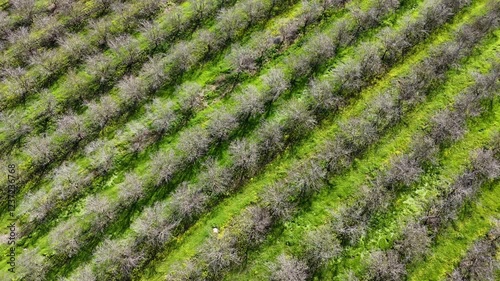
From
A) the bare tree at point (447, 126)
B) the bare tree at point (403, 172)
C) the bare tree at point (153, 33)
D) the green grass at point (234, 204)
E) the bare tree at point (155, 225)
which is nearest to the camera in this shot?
the green grass at point (234, 204)

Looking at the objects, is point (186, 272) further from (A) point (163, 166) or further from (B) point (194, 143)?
(B) point (194, 143)

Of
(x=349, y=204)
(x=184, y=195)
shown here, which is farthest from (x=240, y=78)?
(x=349, y=204)

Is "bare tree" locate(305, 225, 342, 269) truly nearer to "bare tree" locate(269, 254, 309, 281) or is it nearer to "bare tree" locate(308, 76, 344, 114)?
"bare tree" locate(269, 254, 309, 281)

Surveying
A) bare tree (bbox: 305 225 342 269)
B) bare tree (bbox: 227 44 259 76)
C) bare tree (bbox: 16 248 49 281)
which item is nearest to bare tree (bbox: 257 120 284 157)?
bare tree (bbox: 227 44 259 76)

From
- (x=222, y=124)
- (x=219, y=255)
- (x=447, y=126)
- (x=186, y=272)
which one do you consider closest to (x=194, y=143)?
(x=222, y=124)

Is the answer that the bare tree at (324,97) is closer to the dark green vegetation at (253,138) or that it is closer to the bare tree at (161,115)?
the dark green vegetation at (253,138)

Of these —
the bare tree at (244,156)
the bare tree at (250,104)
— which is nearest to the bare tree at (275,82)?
the bare tree at (250,104)

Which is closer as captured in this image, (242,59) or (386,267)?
(386,267)

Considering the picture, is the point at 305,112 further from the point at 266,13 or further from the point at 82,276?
the point at 82,276
